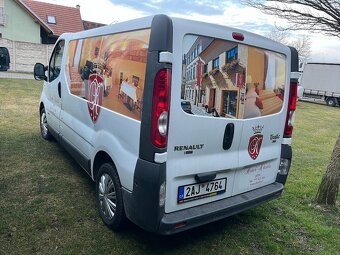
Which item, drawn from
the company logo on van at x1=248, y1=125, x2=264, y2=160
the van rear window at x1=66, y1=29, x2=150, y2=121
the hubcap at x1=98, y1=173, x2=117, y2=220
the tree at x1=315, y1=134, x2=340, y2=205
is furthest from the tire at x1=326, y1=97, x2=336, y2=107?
the hubcap at x1=98, y1=173, x2=117, y2=220

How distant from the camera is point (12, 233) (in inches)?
120

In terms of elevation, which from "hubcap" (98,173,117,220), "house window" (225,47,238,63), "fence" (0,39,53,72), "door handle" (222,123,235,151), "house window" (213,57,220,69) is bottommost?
"hubcap" (98,173,117,220)

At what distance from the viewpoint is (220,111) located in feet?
9.09

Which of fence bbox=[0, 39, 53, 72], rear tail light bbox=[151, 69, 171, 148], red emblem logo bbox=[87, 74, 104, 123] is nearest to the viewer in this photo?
rear tail light bbox=[151, 69, 171, 148]

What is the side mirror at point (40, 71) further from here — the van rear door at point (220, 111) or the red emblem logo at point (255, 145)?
the red emblem logo at point (255, 145)

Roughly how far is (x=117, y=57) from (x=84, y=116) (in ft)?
3.69

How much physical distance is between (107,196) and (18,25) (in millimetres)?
27433

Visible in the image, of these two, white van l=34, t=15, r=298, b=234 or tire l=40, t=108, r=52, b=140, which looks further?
tire l=40, t=108, r=52, b=140

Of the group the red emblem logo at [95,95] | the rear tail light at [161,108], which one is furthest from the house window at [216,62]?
the red emblem logo at [95,95]

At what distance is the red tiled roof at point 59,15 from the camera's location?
29.5 meters

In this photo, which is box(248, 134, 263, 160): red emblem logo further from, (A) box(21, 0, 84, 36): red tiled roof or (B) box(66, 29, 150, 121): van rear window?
(A) box(21, 0, 84, 36): red tiled roof

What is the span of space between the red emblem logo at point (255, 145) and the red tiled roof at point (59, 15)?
29314 millimetres

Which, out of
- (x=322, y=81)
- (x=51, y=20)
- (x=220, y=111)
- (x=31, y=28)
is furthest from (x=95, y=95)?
(x=51, y=20)

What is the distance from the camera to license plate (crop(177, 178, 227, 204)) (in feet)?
8.83
